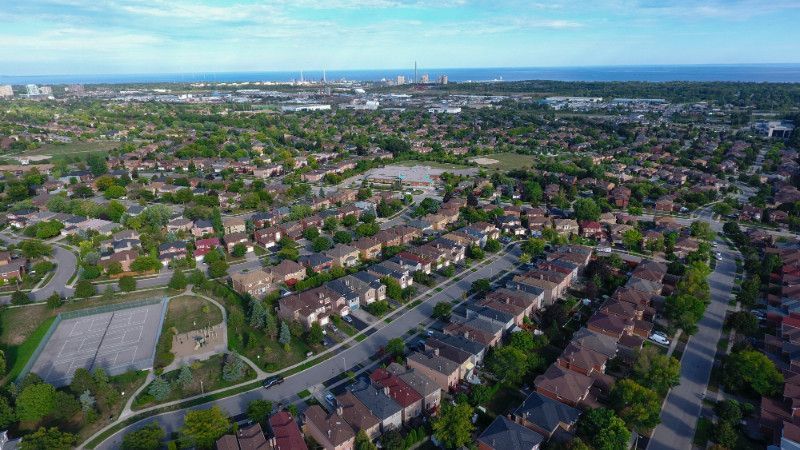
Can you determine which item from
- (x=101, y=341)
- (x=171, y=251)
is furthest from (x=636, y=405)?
(x=171, y=251)

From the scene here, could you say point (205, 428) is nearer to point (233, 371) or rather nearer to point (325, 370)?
point (233, 371)

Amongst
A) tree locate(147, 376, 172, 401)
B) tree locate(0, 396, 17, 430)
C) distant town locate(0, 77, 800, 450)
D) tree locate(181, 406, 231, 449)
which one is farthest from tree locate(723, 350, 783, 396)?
tree locate(0, 396, 17, 430)

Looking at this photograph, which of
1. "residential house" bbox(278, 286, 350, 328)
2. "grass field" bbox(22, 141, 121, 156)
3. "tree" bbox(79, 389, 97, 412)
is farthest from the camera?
"grass field" bbox(22, 141, 121, 156)

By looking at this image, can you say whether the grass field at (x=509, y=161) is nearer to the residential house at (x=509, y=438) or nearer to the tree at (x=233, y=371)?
the tree at (x=233, y=371)

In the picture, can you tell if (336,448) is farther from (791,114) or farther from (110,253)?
(791,114)

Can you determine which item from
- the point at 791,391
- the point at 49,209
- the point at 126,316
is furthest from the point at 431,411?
the point at 49,209

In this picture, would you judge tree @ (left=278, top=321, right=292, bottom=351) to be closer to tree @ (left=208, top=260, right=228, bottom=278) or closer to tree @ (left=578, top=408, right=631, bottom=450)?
tree @ (left=208, top=260, right=228, bottom=278)
